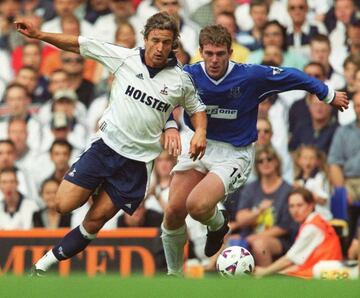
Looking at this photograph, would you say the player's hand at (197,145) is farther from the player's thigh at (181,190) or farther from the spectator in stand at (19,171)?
the spectator in stand at (19,171)

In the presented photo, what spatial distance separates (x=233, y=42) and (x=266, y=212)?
8.31ft

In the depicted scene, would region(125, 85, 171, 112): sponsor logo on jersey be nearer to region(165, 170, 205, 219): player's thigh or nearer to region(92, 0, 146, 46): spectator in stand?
region(165, 170, 205, 219): player's thigh

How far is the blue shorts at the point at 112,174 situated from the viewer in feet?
33.6

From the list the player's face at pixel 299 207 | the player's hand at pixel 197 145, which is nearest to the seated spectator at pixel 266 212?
the player's face at pixel 299 207

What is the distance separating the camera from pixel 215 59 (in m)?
10.7

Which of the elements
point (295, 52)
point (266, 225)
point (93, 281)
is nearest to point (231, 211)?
point (266, 225)

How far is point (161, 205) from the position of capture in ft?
46.6

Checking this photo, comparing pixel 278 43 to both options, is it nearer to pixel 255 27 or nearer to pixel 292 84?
pixel 255 27

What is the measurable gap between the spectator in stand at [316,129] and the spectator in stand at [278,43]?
2.55 ft

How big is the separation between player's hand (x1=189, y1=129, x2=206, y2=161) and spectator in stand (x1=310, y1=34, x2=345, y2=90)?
4.55 metres

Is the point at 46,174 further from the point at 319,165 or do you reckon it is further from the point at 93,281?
the point at 93,281

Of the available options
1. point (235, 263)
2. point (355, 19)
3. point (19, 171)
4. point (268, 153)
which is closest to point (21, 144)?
point (19, 171)

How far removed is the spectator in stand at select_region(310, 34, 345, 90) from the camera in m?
14.4

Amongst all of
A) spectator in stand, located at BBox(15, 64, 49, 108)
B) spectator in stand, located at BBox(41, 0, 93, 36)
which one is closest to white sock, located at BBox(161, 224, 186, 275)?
spectator in stand, located at BBox(15, 64, 49, 108)
